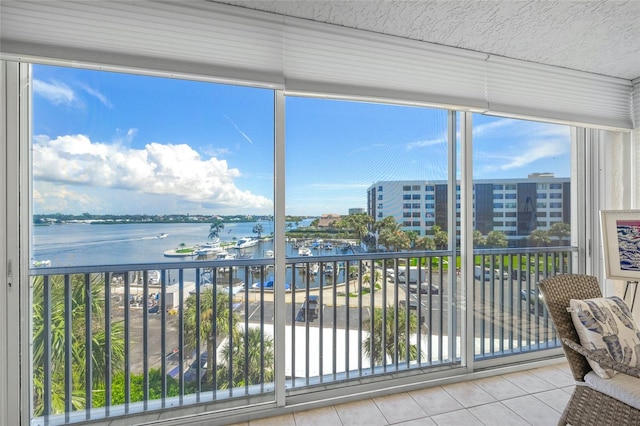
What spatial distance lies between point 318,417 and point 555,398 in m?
1.68

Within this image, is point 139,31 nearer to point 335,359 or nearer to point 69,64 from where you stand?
point 69,64

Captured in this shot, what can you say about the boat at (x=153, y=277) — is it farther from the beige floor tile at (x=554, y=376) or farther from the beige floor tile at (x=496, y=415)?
the beige floor tile at (x=554, y=376)

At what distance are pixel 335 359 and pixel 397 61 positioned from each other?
89.8 inches

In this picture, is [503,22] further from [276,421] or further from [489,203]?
[276,421]

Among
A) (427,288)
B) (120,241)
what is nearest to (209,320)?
(120,241)

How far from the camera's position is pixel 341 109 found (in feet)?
7.39

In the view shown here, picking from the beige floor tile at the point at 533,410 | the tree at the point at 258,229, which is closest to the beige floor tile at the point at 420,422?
the beige floor tile at the point at 533,410

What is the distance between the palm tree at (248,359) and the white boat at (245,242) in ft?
1.98

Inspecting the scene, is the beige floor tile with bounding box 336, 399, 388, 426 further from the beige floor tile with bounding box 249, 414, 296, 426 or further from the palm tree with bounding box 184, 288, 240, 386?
the palm tree with bounding box 184, 288, 240, 386

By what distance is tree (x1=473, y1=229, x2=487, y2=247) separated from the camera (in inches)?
101

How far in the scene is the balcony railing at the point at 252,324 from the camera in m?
1.82

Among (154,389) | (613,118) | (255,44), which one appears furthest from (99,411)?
(613,118)

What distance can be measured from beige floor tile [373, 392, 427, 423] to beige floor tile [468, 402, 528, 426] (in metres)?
0.35

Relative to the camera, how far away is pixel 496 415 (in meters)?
1.97
